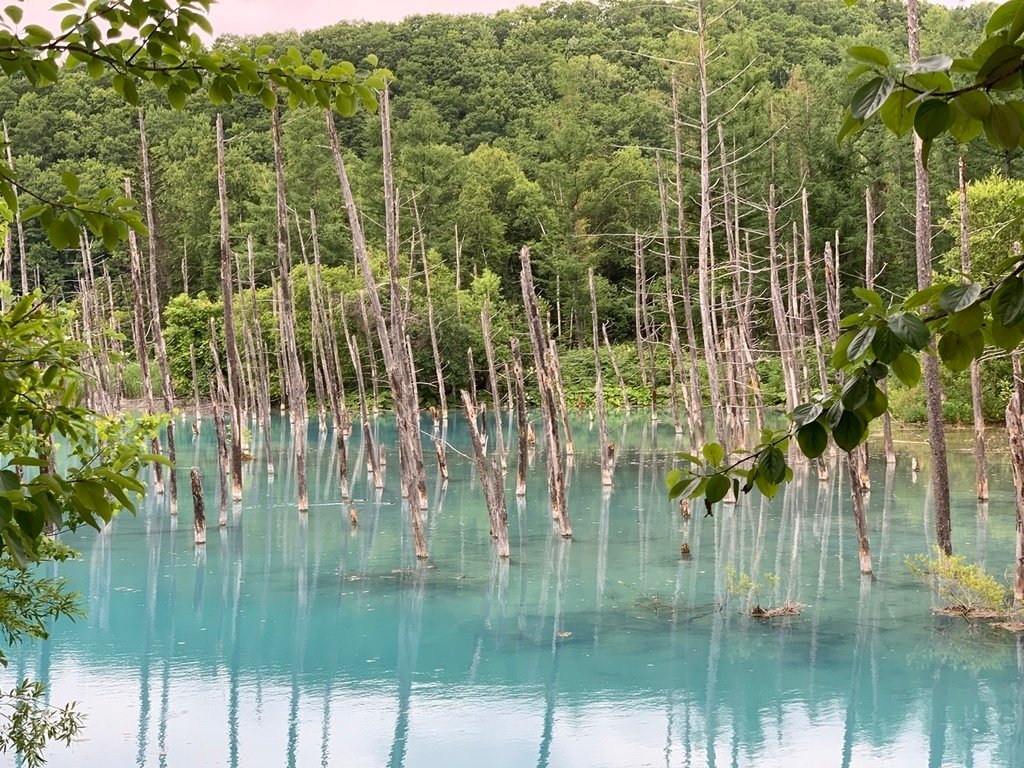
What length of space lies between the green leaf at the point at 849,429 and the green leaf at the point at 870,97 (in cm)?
46

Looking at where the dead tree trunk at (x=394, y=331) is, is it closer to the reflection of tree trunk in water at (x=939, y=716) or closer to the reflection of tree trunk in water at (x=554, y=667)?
the reflection of tree trunk in water at (x=554, y=667)

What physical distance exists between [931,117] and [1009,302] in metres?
0.29

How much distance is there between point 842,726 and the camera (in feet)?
25.8

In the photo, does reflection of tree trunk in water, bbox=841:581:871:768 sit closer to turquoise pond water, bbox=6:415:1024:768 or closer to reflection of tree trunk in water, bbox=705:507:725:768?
turquoise pond water, bbox=6:415:1024:768

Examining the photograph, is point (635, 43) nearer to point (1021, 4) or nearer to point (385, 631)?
point (385, 631)

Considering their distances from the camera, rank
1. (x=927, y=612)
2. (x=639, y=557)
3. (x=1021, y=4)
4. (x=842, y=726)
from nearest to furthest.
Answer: (x=1021, y=4) < (x=842, y=726) < (x=927, y=612) < (x=639, y=557)

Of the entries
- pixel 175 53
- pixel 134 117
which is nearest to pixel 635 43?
pixel 134 117

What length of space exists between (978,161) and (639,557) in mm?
22368

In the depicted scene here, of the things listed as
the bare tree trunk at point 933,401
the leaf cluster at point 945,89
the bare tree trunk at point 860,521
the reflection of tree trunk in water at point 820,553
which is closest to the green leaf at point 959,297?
the leaf cluster at point 945,89

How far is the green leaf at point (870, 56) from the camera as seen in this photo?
125cm

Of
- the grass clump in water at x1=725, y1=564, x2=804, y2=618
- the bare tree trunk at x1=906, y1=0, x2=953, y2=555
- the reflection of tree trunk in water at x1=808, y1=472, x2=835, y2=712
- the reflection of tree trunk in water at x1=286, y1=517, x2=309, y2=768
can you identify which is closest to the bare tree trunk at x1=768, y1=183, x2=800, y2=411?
the reflection of tree trunk in water at x1=808, y1=472, x2=835, y2=712

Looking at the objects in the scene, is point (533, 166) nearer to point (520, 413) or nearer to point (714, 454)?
point (520, 413)

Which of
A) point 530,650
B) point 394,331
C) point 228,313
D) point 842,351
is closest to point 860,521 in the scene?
point 530,650

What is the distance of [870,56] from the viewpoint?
126 centimetres
